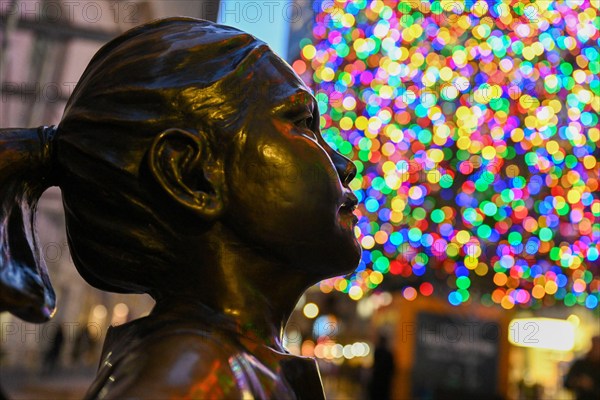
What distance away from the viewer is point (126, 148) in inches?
41.7

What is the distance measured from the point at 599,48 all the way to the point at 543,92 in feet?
1.70

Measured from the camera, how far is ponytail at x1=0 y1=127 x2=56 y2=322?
3.03 ft

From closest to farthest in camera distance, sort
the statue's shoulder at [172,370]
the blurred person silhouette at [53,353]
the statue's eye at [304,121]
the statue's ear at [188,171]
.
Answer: the statue's shoulder at [172,370]
the statue's ear at [188,171]
the statue's eye at [304,121]
the blurred person silhouette at [53,353]

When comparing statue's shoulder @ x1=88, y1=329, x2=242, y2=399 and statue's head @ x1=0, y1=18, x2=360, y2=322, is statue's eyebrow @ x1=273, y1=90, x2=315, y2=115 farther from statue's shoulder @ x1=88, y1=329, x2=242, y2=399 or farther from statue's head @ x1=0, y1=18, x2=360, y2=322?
statue's shoulder @ x1=88, y1=329, x2=242, y2=399

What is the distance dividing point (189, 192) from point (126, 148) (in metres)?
0.11

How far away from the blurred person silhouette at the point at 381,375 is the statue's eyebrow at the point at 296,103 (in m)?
5.89

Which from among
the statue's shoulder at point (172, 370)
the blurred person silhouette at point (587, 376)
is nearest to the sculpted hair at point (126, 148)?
the statue's shoulder at point (172, 370)

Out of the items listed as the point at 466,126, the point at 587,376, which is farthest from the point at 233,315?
the point at 587,376

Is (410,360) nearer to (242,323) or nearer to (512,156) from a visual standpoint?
(512,156)

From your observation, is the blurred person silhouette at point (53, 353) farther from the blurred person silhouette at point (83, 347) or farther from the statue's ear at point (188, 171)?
the statue's ear at point (188, 171)

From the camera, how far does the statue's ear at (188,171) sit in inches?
41.3

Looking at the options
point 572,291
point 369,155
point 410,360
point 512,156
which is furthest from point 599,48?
point 410,360

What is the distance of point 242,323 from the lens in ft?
3.58

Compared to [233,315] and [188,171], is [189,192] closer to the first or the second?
[188,171]
